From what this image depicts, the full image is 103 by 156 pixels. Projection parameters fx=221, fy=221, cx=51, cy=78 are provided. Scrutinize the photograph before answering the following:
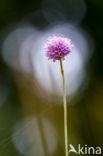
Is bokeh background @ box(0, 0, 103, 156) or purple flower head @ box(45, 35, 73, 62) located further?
bokeh background @ box(0, 0, 103, 156)

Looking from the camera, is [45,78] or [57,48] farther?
[45,78]

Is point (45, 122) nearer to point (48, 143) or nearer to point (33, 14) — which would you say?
point (48, 143)

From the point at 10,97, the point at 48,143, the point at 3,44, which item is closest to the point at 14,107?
the point at 10,97

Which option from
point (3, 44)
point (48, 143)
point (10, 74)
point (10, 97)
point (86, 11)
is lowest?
point (48, 143)
